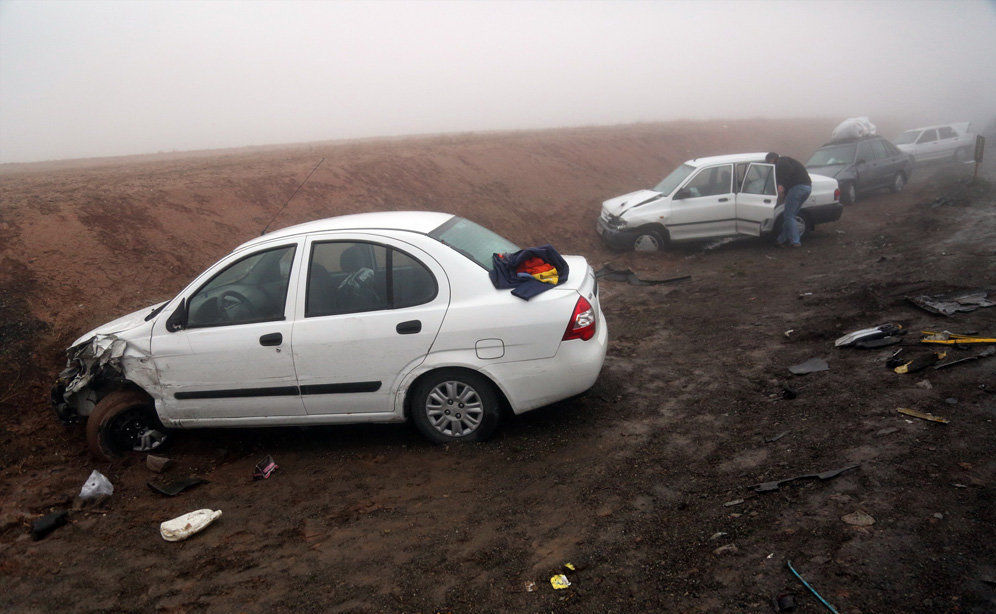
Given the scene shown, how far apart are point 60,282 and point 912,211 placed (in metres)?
15.9

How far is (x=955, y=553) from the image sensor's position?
9.78 feet

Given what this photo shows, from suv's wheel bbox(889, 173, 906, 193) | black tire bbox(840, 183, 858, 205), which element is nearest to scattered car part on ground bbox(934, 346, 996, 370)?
black tire bbox(840, 183, 858, 205)

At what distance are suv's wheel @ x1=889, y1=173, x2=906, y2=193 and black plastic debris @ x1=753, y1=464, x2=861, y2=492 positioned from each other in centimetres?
1604

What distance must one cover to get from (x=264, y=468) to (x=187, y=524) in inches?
31.0

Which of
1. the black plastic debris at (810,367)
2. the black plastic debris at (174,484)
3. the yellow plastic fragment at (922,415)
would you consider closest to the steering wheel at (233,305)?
the black plastic debris at (174,484)

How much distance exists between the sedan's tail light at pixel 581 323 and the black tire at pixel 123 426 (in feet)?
12.0

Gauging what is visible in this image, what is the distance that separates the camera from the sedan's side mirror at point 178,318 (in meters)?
5.01

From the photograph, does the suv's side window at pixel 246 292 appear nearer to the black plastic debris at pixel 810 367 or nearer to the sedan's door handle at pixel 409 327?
the sedan's door handle at pixel 409 327

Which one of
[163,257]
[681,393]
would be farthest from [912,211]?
[163,257]

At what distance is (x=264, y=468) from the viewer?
16.3ft

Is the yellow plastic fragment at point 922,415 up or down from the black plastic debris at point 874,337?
down

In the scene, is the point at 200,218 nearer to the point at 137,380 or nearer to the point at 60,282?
the point at 60,282

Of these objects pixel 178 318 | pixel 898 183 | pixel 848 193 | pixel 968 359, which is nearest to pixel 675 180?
pixel 848 193

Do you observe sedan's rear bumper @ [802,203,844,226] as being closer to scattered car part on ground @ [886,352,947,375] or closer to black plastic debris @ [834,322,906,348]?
black plastic debris @ [834,322,906,348]
